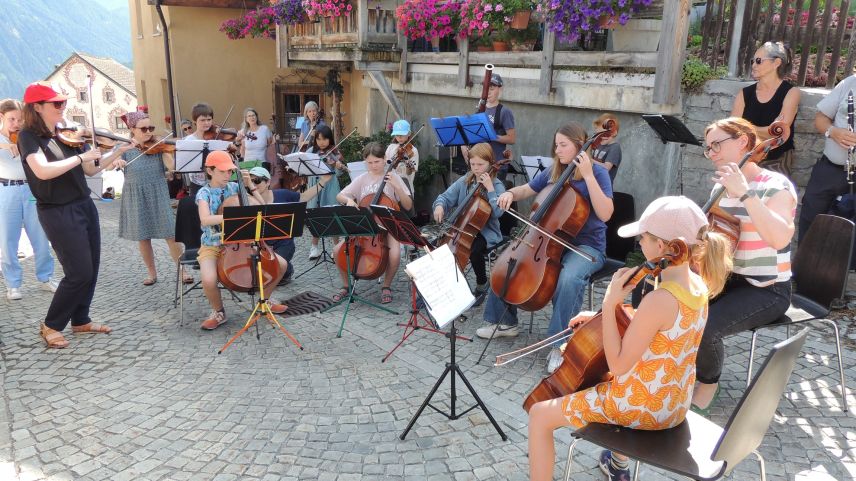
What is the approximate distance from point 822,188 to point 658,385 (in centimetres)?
350

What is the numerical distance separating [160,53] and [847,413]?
15.5 metres

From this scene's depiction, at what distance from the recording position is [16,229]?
558cm

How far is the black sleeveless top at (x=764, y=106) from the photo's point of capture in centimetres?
462

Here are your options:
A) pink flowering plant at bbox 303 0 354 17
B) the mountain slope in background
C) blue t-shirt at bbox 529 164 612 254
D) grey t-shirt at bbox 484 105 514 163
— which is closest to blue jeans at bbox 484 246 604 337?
blue t-shirt at bbox 529 164 612 254

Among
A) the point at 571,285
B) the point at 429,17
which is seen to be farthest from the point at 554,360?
the point at 429,17

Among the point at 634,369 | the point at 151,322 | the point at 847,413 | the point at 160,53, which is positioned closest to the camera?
the point at 634,369

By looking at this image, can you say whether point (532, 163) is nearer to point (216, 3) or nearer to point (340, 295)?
point (340, 295)

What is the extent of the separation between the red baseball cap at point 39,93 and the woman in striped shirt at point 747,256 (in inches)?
170

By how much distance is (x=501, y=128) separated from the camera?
6.55 m

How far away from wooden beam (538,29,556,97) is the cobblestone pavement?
2933 mm

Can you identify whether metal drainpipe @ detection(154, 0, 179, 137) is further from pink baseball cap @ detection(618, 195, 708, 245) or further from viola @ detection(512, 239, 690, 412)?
pink baseball cap @ detection(618, 195, 708, 245)

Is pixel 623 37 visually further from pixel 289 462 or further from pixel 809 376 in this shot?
pixel 289 462

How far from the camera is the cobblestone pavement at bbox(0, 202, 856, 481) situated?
3086 millimetres

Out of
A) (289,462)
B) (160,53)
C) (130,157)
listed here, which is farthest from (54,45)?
(289,462)
